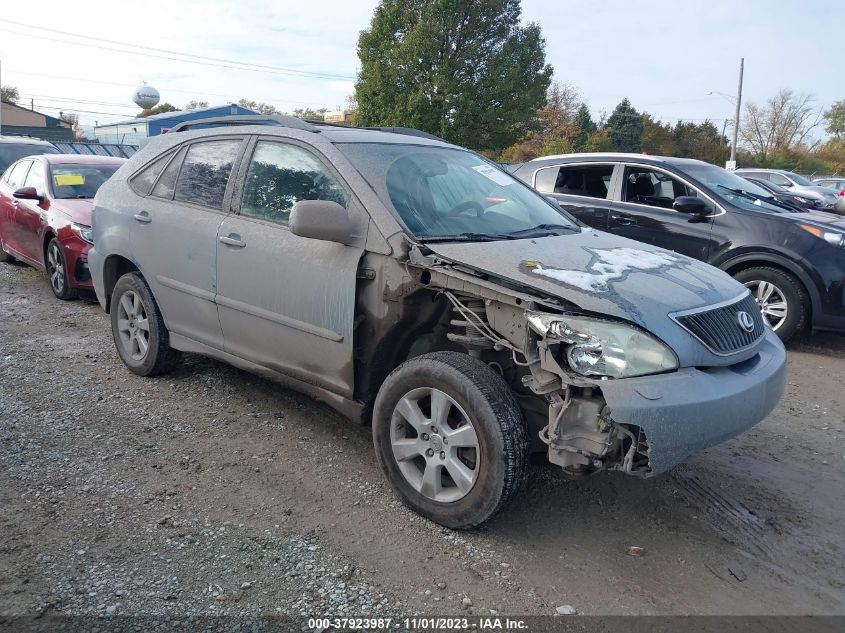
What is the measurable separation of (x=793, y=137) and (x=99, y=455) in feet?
223

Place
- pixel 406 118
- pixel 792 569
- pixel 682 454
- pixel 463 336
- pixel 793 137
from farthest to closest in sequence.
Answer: pixel 793 137 < pixel 406 118 < pixel 463 336 < pixel 792 569 < pixel 682 454

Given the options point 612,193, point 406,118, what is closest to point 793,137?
point 406,118

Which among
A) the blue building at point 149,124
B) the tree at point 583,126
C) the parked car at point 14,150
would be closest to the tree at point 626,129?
the tree at point 583,126

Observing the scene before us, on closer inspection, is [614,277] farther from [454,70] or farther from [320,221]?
[454,70]

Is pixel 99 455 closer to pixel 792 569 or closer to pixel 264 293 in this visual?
pixel 264 293

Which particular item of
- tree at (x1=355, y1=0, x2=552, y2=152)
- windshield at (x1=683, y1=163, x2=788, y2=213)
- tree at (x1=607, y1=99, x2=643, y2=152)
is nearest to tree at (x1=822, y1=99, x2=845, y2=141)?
tree at (x1=607, y1=99, x2=643, y2=152)

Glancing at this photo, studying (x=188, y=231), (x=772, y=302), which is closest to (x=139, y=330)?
(x=188, y=231)

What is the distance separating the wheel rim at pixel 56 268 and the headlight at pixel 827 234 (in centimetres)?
750

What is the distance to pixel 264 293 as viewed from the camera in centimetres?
388

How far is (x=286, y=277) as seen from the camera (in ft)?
12.3

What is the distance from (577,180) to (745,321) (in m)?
4.83

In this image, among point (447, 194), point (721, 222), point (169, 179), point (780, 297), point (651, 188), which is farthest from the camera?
point (651, 188)

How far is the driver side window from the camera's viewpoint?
7.32 m

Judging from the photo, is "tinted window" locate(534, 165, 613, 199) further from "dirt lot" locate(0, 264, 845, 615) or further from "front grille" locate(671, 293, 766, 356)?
"front grille" locate(671, 293, 766, 356)
